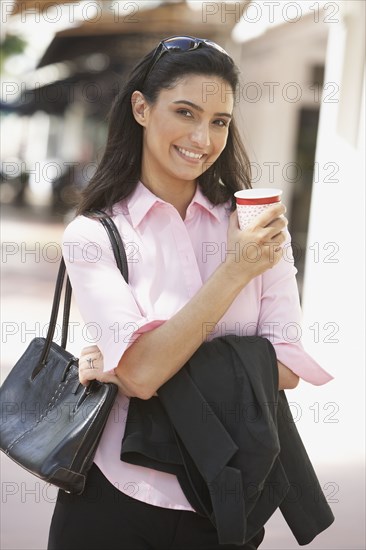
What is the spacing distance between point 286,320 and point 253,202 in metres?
0.32

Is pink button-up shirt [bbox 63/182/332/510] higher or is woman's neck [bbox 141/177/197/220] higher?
woman's neck [bbox 141/177/197/220]

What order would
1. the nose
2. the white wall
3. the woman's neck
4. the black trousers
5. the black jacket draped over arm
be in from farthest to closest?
the white wall < the woman's neck < the nose < the black trousers < the black jacket draped over arm

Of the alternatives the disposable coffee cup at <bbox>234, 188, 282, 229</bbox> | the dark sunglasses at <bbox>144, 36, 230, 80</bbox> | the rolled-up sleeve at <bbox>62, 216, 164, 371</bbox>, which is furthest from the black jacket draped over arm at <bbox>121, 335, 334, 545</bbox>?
the dark sunglasses at <bbox>144, 36, 230, 80</bbox>

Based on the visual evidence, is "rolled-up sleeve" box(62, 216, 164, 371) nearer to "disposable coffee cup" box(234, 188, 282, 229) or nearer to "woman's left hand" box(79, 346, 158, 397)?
"woman's left hand" box(79, 346, 158, 397)

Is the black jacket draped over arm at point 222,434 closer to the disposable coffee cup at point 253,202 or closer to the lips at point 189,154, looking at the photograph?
the disposable coffee cup at point 253,202

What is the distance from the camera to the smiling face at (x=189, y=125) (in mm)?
2283

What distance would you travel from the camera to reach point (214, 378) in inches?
84.4

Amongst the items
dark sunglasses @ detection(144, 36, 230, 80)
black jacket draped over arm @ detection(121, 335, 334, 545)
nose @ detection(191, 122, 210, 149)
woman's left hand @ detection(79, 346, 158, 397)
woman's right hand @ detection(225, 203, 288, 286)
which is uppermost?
dark sunglasses @ detection(144, 36, 230, 80)

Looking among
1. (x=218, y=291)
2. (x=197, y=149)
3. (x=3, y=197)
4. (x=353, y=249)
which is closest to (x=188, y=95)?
(x=197, y=149)

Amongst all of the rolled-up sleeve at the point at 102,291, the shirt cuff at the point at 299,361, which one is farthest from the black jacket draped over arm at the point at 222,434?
the rolled-up sleeve at the point at 102,291

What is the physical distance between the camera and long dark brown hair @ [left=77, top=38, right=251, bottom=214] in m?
2.34

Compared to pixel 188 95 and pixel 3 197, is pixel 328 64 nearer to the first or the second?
pixel 188 95

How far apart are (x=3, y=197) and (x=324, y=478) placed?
96.1 ft

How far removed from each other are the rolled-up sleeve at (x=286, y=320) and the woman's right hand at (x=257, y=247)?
4.7 inches
